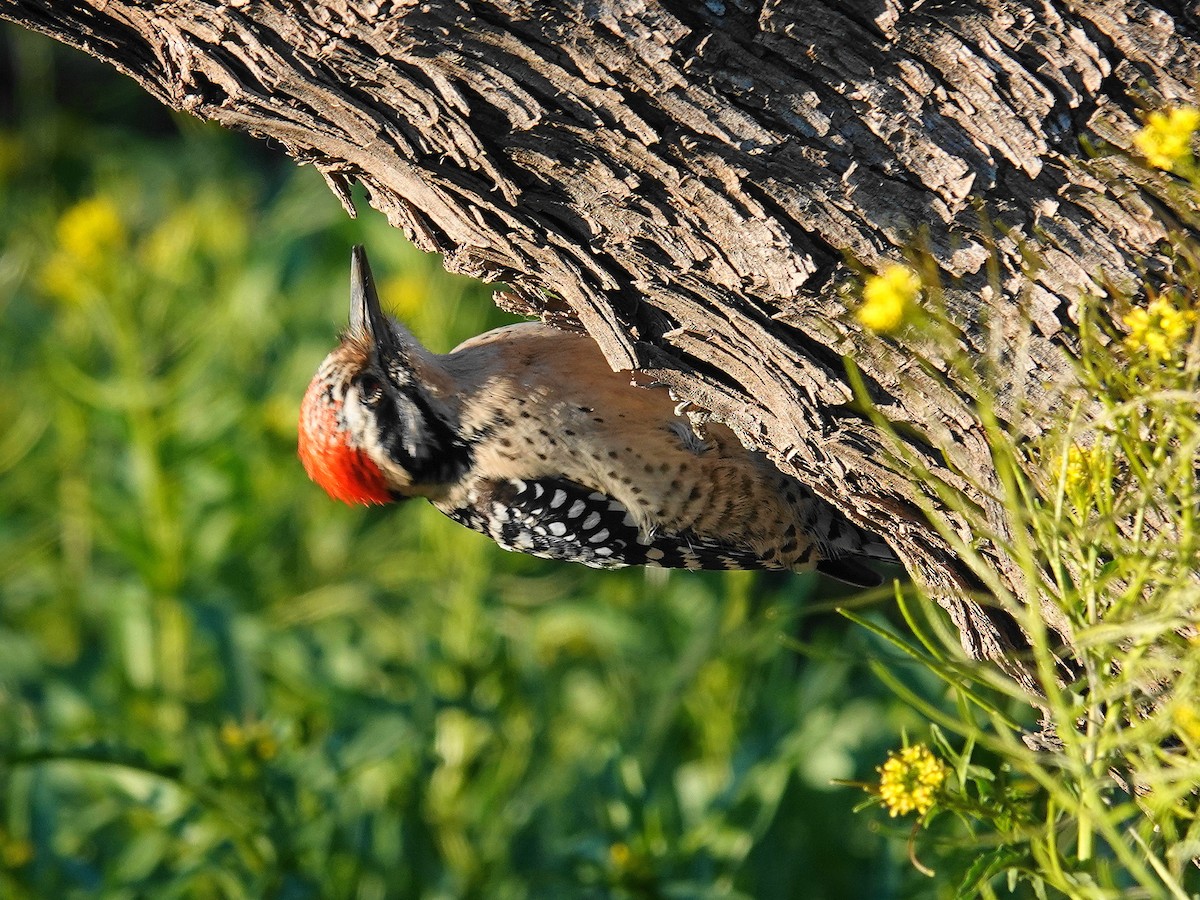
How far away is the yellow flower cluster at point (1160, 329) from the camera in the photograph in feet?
5.49

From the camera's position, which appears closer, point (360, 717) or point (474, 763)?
point (360, 717)

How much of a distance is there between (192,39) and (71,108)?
8375 mm

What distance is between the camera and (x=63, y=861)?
3838 millimetres

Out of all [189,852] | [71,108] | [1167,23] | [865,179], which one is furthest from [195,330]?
[71,108]

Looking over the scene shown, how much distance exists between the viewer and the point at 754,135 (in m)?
2.01

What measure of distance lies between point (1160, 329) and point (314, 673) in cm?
339

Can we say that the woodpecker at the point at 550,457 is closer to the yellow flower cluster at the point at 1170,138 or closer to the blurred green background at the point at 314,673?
the blurred green background at the point at 314,673

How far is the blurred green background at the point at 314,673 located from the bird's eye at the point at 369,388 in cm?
51

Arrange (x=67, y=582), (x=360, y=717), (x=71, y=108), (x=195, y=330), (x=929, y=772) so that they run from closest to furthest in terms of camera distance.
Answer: (x=929, y=772), (x=360, y=717), (x=195, y=330), (x=67, y=582), (x=71, y=108)

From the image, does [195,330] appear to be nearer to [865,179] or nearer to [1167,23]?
[865,179]

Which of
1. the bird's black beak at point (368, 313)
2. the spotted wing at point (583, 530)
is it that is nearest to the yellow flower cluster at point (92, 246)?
the bird's black beak at point (368, 313)

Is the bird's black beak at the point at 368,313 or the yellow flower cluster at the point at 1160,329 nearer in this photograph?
the yellow flower cluster at the point at 1160,329

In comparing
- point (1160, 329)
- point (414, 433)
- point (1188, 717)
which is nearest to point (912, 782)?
point (1188, 717)

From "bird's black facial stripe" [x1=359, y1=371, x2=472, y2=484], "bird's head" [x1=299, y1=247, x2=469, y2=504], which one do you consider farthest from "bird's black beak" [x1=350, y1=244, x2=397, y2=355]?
"bird's black facial stripe" [x1=359, y1=371, x2=472, y2=484]
